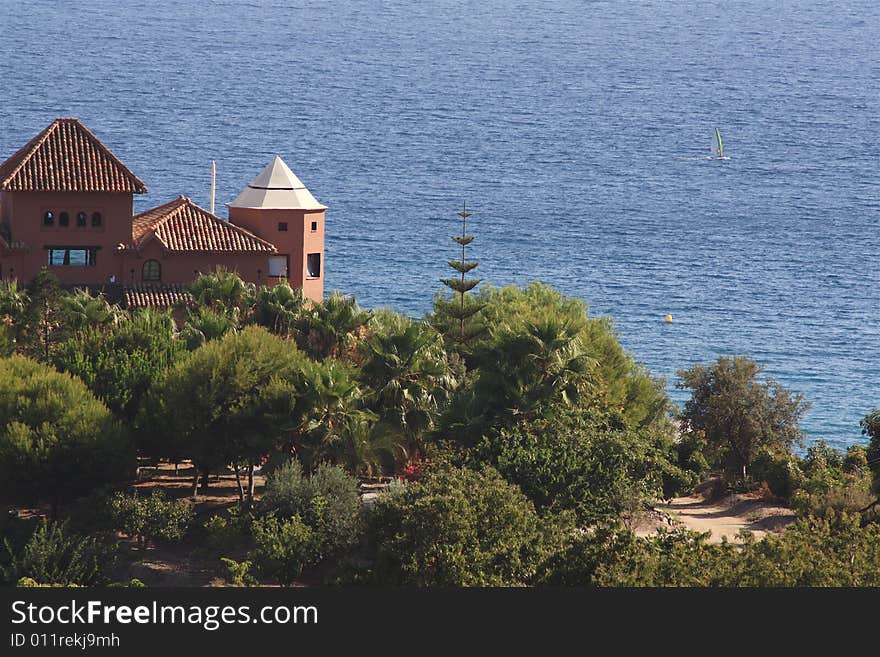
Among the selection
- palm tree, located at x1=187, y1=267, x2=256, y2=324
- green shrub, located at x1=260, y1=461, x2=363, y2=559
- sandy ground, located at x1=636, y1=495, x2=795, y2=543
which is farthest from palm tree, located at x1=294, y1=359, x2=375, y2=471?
palm tree, located at x1=187, y1=267, x2=256, y2=324

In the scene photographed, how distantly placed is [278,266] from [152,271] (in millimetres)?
5935

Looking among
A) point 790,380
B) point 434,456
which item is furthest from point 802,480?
point 790,380

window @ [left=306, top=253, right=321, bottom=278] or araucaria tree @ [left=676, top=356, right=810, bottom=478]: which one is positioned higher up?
window @ [left=306, top=253, right=321, bottom=278]

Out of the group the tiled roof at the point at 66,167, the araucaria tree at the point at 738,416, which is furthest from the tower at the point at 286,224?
the araucaria tree at the point at 738,416

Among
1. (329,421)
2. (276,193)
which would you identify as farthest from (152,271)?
(329,421)

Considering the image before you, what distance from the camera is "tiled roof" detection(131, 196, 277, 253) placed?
65.1 metres

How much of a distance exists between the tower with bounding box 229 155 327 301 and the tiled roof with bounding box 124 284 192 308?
476 cm

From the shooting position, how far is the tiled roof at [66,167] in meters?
63.8

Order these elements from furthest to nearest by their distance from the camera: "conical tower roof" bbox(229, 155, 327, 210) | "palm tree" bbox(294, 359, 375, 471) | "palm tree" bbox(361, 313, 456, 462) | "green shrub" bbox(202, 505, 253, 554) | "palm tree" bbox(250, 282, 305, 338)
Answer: "conical tower roof" bbox(229, 155, 327, 210) → "palm tree" bbox(250, 282, 305, 338) → "palm tree" bbox(361, 313, 456, 462) → "palm tree" bbox(294, 359, 375, 471) → "green shrub" bbox(202, 505, 253, 554)

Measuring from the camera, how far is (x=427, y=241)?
14950cm

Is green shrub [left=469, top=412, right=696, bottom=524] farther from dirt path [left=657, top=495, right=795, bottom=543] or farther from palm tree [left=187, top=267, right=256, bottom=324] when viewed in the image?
palm tree [left=187, top=267, right=256, bottom=324]

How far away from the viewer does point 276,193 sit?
69.0 m

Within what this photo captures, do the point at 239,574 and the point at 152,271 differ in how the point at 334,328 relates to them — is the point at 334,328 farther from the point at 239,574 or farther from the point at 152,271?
the point at 152,271

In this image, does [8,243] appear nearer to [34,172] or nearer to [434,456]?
[34,172]
